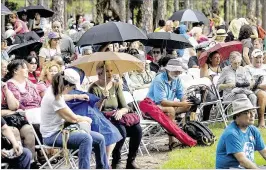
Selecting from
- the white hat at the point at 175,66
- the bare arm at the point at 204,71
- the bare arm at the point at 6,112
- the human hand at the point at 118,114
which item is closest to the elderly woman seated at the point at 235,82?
the bare arm at the point at 204,71

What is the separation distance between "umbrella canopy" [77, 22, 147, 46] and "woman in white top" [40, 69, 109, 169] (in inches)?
144

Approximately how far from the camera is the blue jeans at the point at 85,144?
8328mm

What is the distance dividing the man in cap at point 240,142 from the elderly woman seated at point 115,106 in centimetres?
236

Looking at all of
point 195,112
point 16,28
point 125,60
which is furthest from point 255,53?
point 16,28

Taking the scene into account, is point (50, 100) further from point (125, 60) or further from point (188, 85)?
point (188, 85)

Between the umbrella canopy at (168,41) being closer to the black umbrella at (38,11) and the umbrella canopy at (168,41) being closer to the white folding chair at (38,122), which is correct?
the black umbrella at (38,11)

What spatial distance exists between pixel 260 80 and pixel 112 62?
13.5ft

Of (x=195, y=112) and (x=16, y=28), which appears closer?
(x=195, y=112)

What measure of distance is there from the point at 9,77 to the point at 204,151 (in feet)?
10.5

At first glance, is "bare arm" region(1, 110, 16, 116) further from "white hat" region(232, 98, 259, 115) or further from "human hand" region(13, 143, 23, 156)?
"white hat" region(232, 98, 259, 115)

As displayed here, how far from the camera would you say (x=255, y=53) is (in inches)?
534

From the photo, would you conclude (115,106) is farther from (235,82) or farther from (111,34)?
(235,82)

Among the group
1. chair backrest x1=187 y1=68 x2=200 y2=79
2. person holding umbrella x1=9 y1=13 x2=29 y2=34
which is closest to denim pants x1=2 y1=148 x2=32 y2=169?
chair backrest x1=187 y1=68 x2=200 y2=79

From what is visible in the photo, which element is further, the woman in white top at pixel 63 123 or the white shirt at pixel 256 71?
the white shirt at pixel 256 71
